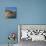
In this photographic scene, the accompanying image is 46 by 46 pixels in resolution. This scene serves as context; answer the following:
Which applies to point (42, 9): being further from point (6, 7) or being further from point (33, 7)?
point (6, 7)

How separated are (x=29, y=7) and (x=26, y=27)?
57 centimetres

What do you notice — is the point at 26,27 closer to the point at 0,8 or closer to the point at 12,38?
the point at 12,38

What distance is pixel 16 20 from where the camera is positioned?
3.40m

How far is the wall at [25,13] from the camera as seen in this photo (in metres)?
3.38

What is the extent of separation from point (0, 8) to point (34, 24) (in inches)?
40.6

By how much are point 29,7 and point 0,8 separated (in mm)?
801

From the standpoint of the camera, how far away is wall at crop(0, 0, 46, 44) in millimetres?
3385

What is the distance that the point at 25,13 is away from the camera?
3.41 m

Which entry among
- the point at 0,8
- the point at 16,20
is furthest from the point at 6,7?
the point at 16,20

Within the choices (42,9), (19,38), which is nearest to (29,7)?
(42,9)

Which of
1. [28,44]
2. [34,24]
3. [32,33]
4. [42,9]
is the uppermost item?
[42,9]

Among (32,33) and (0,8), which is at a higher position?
(0,8)

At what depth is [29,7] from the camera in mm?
3410

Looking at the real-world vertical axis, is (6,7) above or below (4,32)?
above
